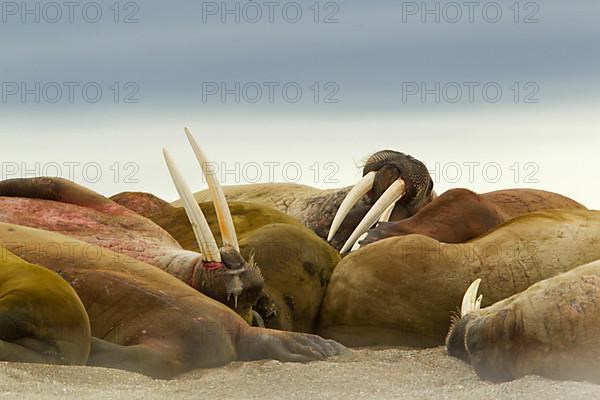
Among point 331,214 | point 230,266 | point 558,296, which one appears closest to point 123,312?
point 230,266

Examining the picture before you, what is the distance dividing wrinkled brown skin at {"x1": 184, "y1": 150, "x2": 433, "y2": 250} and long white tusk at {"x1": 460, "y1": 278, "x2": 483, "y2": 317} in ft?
10.6

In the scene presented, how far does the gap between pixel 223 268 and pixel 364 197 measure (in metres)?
3.91

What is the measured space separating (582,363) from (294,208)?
7756mm

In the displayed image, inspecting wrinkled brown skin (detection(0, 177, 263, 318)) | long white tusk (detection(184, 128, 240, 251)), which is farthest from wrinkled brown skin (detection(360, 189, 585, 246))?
wrinkled brown skin (detection(0, 177, 263, 318))

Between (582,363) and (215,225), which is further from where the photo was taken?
(215,225)

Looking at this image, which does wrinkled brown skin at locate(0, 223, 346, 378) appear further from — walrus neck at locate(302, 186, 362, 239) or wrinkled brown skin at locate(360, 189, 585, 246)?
walrus neck at locate(302, 186, 362, 239)

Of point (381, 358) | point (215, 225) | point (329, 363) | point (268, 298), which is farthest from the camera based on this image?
point (215, 225)

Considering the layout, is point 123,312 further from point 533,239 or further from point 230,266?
point 533,239

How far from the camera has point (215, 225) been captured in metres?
10.7

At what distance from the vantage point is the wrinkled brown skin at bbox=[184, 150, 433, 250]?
12070 mm

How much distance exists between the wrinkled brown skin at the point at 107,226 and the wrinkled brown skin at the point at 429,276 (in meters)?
0.87

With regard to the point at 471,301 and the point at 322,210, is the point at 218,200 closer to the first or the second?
the point at 471,301

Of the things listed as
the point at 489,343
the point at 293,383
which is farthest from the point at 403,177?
the point at 293,383

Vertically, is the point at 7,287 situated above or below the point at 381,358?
above
